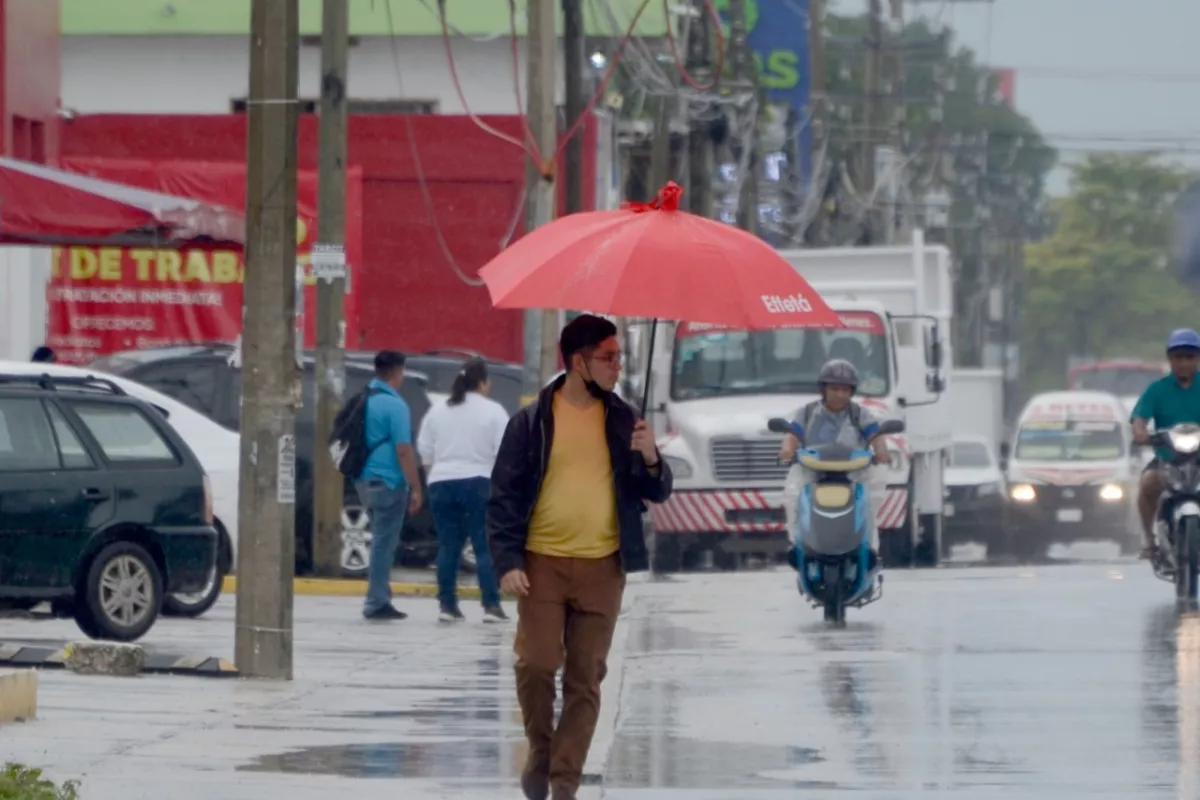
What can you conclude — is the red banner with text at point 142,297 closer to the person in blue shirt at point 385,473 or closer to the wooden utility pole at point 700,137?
the wooden utility pole at point 700,137

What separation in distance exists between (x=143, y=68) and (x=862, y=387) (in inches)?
675

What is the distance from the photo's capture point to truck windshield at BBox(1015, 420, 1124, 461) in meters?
36.0

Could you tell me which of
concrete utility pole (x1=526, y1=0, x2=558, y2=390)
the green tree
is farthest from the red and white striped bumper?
the green tree

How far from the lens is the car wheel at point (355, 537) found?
20516mm

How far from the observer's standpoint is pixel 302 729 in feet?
35.1

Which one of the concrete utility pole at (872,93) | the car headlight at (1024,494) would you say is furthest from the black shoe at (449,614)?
the concrete utility pole at (872,93)

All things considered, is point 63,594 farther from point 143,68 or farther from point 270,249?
point 143,68

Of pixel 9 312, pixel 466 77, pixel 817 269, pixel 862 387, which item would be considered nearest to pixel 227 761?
pixel 862 387

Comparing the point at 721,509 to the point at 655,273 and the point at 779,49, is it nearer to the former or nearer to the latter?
the point at 655,273

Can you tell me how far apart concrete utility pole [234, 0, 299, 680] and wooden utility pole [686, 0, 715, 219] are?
20.0 meters

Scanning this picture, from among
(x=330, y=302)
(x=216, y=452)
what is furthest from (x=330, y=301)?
(x=216, y=452)

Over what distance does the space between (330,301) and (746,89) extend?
622 inches

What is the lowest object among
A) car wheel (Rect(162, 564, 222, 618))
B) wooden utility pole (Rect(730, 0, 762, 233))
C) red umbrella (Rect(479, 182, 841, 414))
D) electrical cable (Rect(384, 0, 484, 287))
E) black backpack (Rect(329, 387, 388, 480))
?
car wheel (Rect(162, 564, 222, 618))

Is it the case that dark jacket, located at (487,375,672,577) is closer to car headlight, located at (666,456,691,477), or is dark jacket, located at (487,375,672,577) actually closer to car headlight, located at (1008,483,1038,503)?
car headlight, located at (666,456,691,477)
